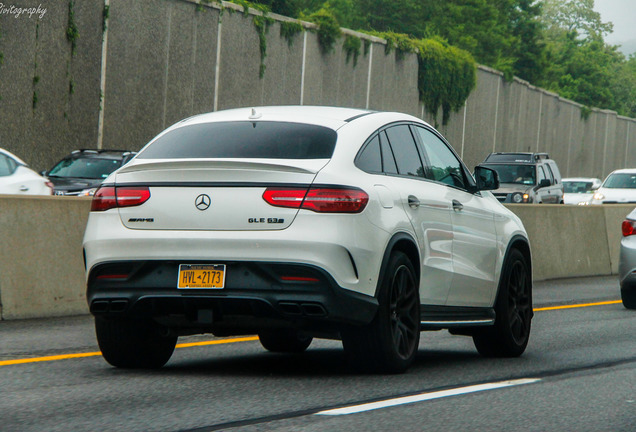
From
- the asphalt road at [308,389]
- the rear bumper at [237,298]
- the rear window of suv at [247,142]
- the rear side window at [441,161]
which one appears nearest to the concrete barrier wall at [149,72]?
the asphalt road at [308,389]

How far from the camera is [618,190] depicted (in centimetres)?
3794

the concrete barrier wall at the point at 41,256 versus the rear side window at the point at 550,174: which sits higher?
the rear side window at the point at 550,174

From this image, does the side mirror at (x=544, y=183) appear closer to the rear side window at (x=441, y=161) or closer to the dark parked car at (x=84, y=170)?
the dark parked car at (x=84, y=170)

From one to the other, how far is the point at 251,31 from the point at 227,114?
30598 mm

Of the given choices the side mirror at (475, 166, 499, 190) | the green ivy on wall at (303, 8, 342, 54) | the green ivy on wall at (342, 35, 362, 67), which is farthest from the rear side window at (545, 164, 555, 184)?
the side mirror at (475, 166, 499, 190)

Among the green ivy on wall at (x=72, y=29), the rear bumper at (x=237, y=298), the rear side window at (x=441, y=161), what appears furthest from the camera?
the green ivy on wall at (x=72, y=29)

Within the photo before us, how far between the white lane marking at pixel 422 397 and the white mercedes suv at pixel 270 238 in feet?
1.87

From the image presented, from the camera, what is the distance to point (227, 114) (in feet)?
27.4

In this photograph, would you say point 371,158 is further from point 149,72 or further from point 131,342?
point 149,72

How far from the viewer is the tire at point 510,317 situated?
379 inches

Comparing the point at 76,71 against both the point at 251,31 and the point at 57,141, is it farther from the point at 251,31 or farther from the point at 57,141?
the point at 251,31

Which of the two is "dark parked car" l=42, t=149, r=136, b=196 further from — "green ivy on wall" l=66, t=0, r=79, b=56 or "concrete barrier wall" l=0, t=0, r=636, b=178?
"green ivy on wall" l=66, t=0, r=79, b=56

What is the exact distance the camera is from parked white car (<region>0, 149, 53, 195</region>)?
2242 centimetres

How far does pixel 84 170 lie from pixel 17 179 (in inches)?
175
